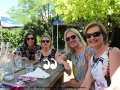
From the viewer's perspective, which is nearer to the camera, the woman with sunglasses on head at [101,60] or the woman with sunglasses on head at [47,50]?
the woman with sunglasses on head at [101,60]

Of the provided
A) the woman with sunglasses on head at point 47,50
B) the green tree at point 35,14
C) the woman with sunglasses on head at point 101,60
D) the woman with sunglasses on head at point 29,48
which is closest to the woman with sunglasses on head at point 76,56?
A: the woman with sunglasses on head at point 101,60

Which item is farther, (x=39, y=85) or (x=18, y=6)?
(x=18, y=6)

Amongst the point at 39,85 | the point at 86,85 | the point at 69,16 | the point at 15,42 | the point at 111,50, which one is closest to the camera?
the point at 39,85

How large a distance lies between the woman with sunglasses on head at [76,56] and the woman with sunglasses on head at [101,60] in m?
0.44

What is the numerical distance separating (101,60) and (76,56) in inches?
34.0

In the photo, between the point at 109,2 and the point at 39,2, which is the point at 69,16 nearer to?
the point at 109,2

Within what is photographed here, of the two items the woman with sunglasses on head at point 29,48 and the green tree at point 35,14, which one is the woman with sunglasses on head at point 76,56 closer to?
the woman with sunglasses on head at point 29,48

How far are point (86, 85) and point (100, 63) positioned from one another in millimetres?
336

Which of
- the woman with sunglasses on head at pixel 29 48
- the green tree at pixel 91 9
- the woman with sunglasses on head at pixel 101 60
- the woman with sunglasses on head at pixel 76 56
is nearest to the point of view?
the woman with sunglasses on head at pixel 101 60

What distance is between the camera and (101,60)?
83.7 inches

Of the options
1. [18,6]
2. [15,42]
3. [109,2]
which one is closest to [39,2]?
[18,6]

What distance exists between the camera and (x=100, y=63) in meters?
2.12

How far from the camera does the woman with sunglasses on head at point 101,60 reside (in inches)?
77.3

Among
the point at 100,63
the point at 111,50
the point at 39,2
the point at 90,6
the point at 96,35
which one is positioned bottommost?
the point at 100,63
